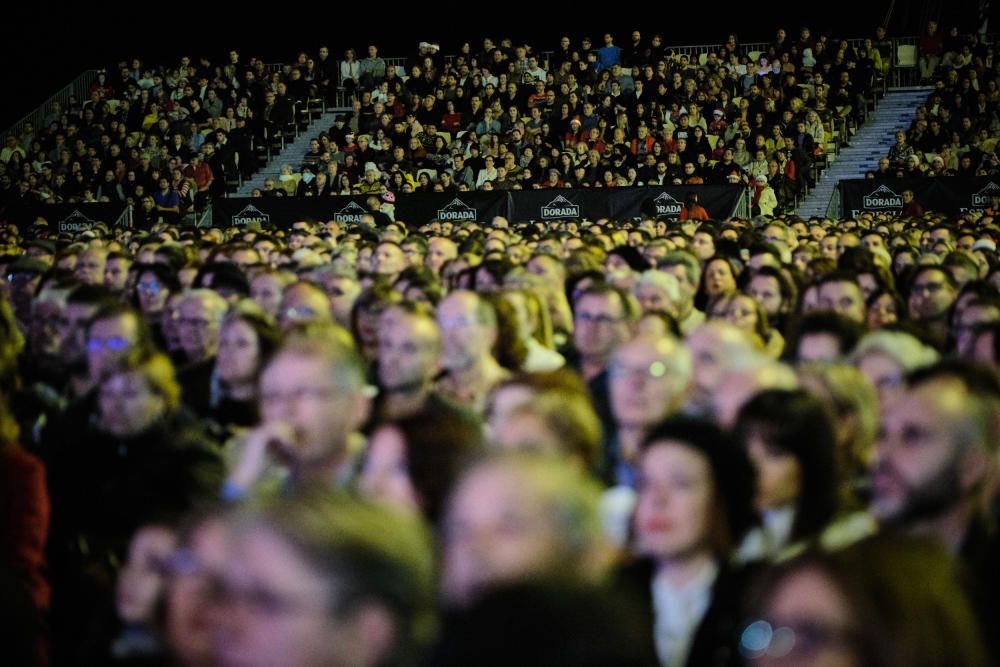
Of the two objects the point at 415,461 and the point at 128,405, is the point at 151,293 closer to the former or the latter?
the point at 128,405

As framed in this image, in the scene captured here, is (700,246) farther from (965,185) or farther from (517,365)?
(965,185)

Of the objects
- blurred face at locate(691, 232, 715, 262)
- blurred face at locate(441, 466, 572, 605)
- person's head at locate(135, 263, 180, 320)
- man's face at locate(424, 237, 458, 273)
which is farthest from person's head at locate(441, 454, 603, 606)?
blurred face at locate(691, 232, 715, 262)

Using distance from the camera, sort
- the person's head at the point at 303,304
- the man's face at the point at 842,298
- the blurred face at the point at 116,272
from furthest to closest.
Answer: the blurred face at the point at 116,272 < the man's face at the point at 842,298 < the person's head at the point at 303,304

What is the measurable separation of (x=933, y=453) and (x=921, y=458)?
Answer: 0.04m

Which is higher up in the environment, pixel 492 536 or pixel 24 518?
pixel 492 536

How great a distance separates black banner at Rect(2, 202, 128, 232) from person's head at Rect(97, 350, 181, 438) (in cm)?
1950

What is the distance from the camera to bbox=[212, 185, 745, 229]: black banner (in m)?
23.9

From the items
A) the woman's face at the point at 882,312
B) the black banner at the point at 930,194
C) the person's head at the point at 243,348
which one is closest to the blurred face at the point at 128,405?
the person's head at the point at 243,348

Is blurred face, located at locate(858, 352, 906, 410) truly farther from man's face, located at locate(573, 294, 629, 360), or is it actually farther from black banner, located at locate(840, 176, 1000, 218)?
black banner, located at locate(840, 176, 1000, 218)

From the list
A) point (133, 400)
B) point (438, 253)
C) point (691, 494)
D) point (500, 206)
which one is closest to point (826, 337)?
point (691, 494)

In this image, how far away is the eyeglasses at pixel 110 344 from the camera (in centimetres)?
645

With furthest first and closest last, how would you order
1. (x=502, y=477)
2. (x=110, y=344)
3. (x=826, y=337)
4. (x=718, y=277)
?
(x=718, y=277)
(x=110, y=344)
(x=826, y=337)
(x=502, y=477)

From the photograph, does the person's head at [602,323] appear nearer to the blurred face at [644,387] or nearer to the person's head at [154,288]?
the blurred face at [644,387]

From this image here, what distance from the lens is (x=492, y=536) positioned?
2709 mm
